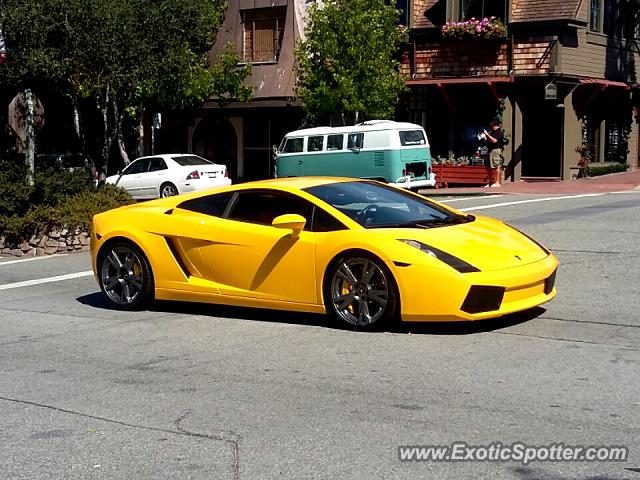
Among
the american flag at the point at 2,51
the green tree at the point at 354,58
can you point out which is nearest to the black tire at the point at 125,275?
the american flag at the point at 2,51

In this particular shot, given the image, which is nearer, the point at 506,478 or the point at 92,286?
the point at 506,478

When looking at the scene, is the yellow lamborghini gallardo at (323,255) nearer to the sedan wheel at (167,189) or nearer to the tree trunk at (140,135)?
the sedan wheel at (167,189)

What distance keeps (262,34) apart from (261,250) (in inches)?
1030

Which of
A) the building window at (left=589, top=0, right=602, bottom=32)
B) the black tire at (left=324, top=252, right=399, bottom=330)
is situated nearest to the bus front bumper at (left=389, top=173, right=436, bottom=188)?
the building window at (left=589, top=0, right=602, bottom=32)

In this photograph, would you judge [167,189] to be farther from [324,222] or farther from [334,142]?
[324,222]

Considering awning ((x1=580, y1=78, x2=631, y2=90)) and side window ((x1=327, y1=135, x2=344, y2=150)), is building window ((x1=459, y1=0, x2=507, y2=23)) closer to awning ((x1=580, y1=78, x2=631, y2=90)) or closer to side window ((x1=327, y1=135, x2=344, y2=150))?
awning ((x1=580, y1=78, x2=631, y2=90))

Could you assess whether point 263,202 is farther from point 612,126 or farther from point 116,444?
point 612,126

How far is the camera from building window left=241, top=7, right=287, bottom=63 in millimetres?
33625

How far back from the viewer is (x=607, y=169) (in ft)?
106

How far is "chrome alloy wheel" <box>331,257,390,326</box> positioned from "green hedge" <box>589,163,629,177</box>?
24.3m

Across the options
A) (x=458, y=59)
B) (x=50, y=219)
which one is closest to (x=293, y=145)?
(x=458, y=59)

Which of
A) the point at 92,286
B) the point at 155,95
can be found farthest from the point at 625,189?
the point at 92,286

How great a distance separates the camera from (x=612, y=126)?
33.9m

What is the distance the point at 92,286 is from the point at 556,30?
2085 cm
